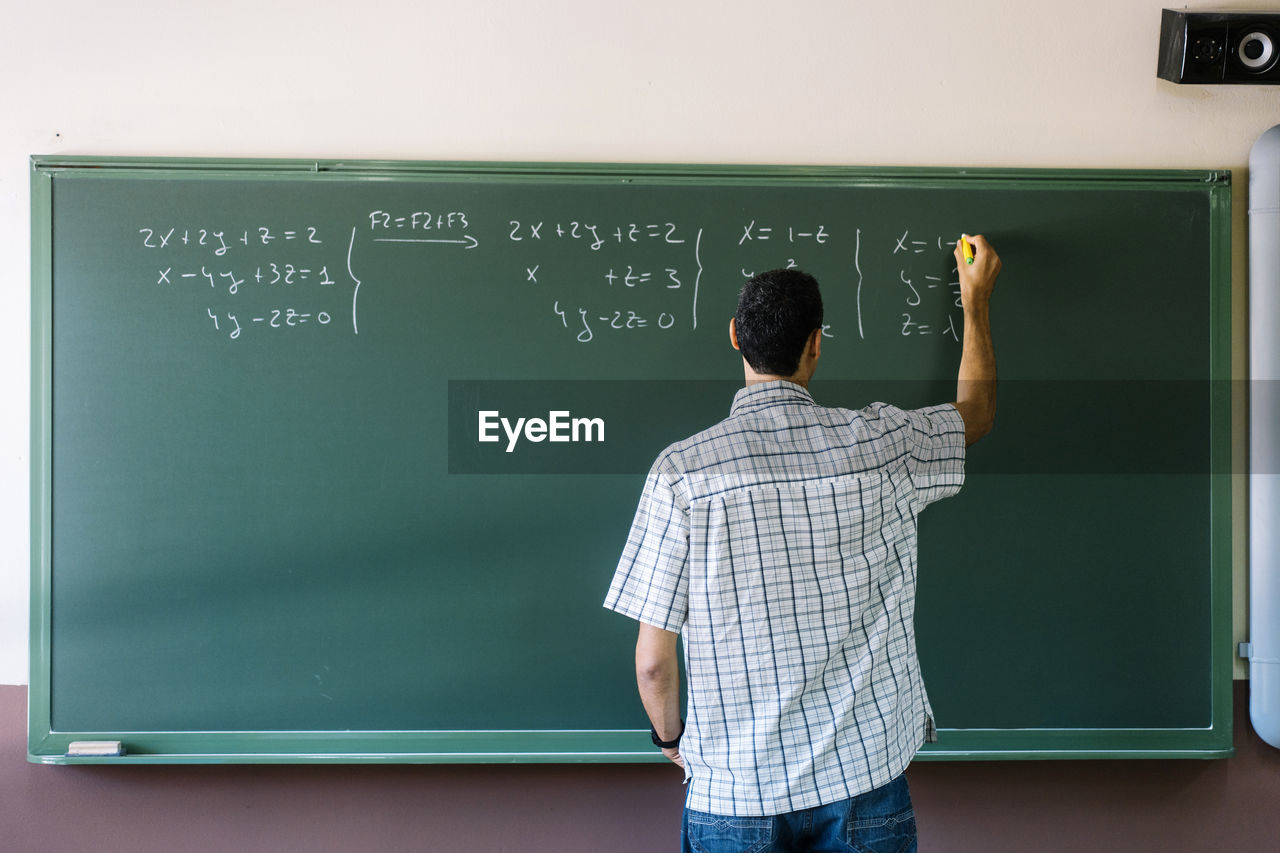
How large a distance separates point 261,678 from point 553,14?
172 cm

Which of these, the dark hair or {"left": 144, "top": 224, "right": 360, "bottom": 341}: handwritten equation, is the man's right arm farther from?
{"left": 144, "top": 224, "right": 360, "bottom": 341}: handwritten equation

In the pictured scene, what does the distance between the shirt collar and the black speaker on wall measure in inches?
54.2

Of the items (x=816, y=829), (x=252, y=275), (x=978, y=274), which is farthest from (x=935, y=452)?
(x=252, y=275)

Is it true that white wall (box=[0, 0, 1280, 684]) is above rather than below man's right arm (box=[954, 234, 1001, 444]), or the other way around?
above

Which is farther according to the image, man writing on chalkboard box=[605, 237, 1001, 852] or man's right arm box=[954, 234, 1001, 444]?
man's right arm box=[954, 234, 1001, 444]

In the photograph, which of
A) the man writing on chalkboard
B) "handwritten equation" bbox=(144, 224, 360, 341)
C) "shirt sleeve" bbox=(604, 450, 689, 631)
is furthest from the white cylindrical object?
"handwritten equation" bbox=(144, 224, 360, 341)

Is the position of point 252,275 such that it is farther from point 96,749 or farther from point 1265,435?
point 1265,435

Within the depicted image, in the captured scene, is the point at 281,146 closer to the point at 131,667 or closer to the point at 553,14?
the point at 553,14

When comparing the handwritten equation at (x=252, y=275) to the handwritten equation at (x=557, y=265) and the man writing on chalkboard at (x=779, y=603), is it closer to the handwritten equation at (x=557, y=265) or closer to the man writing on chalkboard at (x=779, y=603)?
the handwritten equation at (x=557, y=265)

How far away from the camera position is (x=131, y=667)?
184cm

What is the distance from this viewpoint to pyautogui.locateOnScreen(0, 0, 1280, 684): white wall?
1886 mm

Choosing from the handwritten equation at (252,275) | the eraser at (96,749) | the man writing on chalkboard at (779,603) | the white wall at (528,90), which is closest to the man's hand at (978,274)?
the white wall at (528,90)

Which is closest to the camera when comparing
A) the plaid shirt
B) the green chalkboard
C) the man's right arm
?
the plaid shirt

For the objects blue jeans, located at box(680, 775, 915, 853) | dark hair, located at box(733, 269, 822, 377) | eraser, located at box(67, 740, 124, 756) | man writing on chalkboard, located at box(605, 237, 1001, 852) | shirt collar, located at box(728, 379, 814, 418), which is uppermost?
dark hair, located at box(733, 269, 822, 377)
